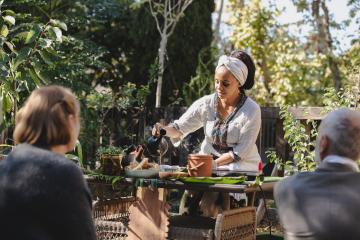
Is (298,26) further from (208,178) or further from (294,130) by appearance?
(208,178)

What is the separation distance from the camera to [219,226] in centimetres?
327

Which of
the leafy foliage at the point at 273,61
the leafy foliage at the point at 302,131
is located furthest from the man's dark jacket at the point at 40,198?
the leafy foliage at the point at 273,61

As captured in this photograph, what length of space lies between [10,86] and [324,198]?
266 centimetres

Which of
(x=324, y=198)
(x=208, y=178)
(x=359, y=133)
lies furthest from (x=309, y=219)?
(x=208, y=178)

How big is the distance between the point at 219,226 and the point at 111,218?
3.02ft

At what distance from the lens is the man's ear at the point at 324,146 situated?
2164 mm

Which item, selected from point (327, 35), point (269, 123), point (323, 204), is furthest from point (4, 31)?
point (327, 35)

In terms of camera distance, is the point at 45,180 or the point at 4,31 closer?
the point at 45,180

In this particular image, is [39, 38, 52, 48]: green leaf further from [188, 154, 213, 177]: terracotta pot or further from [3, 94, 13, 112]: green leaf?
[188, 154, 213, 177]: terracotta pot

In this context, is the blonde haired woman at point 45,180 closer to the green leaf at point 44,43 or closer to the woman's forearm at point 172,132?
the woman's forearm at point 172,132

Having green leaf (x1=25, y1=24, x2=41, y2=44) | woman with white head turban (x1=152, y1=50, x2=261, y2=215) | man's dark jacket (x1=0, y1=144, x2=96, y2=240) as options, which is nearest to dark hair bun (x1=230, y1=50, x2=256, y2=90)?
woman with white head turban (x1=152, y1=50, x2=261, y2=215)

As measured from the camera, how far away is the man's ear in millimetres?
2164

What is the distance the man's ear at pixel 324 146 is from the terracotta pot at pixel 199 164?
129cm

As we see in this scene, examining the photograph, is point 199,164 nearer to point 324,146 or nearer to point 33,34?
point 324,146
